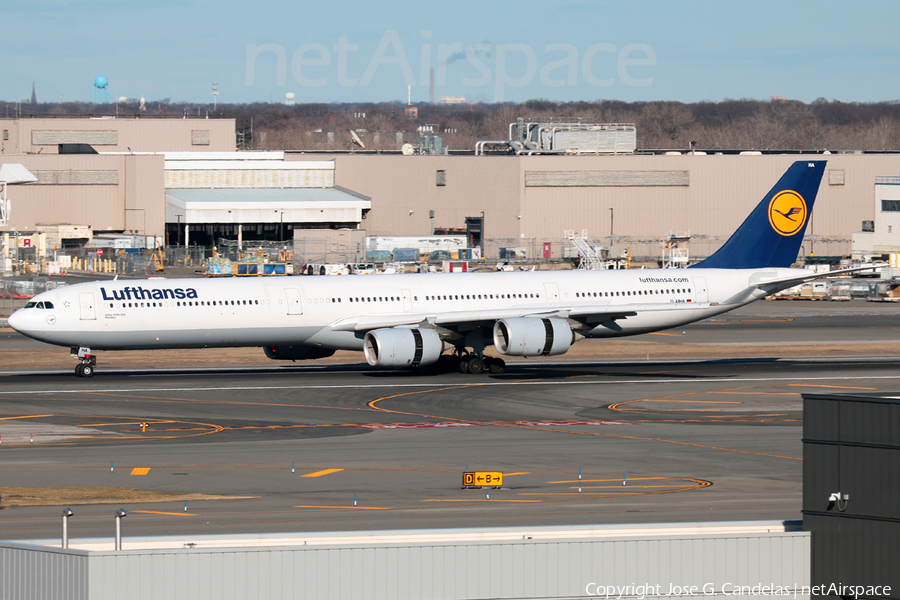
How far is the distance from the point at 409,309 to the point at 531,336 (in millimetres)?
6507

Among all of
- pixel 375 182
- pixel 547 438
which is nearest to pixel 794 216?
pixel 547 438

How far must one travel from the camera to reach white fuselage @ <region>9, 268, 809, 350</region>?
172 feet

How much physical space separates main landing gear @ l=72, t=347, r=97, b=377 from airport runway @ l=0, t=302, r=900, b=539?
0.48 metres

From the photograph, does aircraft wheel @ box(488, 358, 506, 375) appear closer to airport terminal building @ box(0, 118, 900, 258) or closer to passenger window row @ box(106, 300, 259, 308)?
passenger window row @ box(106, 300, 259, 308)

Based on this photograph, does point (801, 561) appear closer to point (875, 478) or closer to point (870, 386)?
point (875, 478)

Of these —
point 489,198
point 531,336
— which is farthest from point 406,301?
point 489,198

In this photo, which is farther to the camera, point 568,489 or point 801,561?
point 568,489

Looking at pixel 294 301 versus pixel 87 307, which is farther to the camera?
pixel 294 301

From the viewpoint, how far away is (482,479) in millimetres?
32375

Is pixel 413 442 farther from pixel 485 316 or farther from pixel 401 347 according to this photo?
pixel 485 316

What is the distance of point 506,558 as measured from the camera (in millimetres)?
20016

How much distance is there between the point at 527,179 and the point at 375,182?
21.2 metres

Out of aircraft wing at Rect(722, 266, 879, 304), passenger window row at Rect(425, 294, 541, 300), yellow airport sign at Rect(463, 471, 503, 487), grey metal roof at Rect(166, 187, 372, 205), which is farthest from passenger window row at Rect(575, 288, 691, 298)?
grey metal roof at Rect(166, 187, 372, 205)

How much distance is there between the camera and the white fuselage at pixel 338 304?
5247cm
